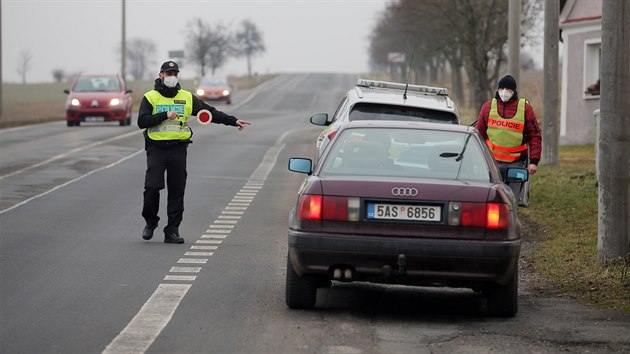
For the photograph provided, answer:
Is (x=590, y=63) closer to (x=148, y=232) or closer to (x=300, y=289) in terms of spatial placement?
(x=148, y=232)

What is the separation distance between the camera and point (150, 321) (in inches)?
323

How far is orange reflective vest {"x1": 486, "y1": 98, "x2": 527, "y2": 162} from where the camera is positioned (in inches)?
515

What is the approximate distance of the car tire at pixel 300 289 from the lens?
8734 mm

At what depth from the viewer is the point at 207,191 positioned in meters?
18.5

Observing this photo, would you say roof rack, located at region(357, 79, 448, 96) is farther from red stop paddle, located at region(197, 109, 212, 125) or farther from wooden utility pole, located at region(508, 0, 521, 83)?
wooden utility pole, located at region(508, 0, 521, 83)

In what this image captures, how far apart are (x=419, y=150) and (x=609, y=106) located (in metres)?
2.91

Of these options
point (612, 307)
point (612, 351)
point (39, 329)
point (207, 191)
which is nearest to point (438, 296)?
point (612, 307)

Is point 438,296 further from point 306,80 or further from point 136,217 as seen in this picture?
point 306,80

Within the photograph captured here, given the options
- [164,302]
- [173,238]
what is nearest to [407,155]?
[164,302]

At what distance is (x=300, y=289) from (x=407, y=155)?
1.24m

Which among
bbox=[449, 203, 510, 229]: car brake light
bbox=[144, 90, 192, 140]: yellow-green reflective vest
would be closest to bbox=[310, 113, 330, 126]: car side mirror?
bbox=[144, 90, 192, 140]: yellow-green reflective vest

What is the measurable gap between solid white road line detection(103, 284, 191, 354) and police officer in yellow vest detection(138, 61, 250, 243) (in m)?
2.85

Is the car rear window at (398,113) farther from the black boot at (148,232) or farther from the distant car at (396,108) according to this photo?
the black boot at (148,232)

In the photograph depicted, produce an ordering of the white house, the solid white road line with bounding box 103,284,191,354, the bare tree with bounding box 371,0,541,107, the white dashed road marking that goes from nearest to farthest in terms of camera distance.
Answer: the solid white road line with bounding box 103,284,191,354
the white dashed road marking
the white house
the bare tree with bounding box 371,0,541,107
